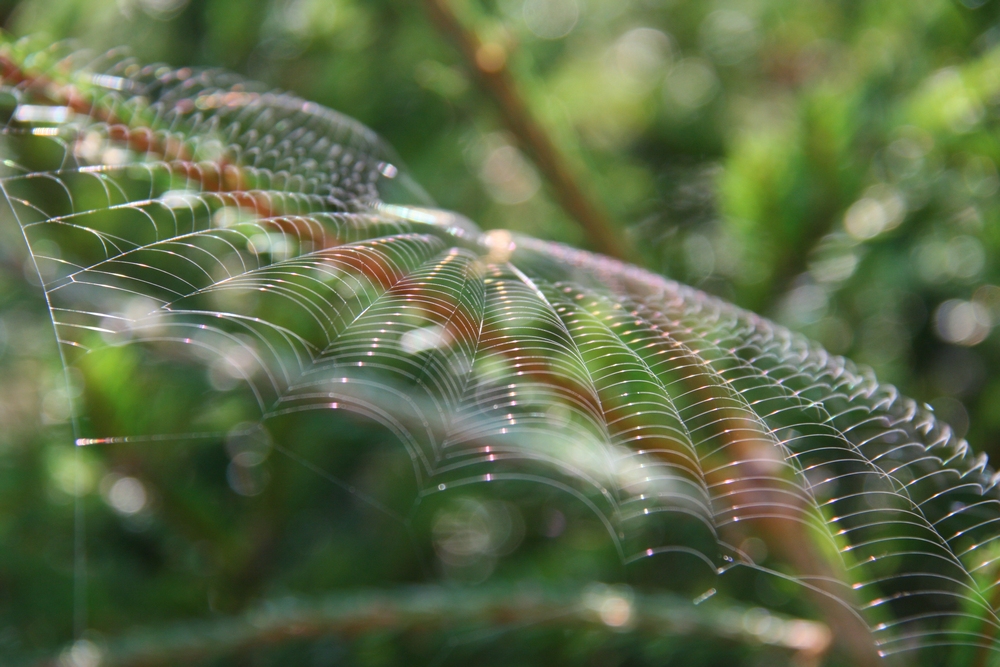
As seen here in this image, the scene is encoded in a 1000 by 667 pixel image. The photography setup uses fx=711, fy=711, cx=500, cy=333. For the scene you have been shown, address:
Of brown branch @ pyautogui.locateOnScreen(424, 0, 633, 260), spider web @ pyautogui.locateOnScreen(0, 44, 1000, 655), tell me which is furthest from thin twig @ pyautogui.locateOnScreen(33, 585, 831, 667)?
brown branch @ pyautogui.locateOnScreen(424, 0, 633, 260)

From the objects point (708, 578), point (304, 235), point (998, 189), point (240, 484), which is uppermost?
point (998, 189)

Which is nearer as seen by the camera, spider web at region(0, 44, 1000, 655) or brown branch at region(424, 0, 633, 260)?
spider web at region(0, 44, 1000, 655)

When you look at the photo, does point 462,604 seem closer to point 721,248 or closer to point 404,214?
point 404,214

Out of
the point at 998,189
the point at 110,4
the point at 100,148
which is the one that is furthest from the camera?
the point at 110,4

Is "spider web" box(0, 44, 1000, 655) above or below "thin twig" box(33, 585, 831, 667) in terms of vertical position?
above

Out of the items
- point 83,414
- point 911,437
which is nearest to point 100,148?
point 83,414

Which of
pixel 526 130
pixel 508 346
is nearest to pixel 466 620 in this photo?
pixel 508 346

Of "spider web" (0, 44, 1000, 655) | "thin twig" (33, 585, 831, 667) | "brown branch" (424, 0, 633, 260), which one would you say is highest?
"brown branch" (424, 0, 633, 260)

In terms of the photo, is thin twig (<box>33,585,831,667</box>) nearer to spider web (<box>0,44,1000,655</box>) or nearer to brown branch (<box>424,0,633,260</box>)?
spider web (<box>0,44,1000,655</box>)
